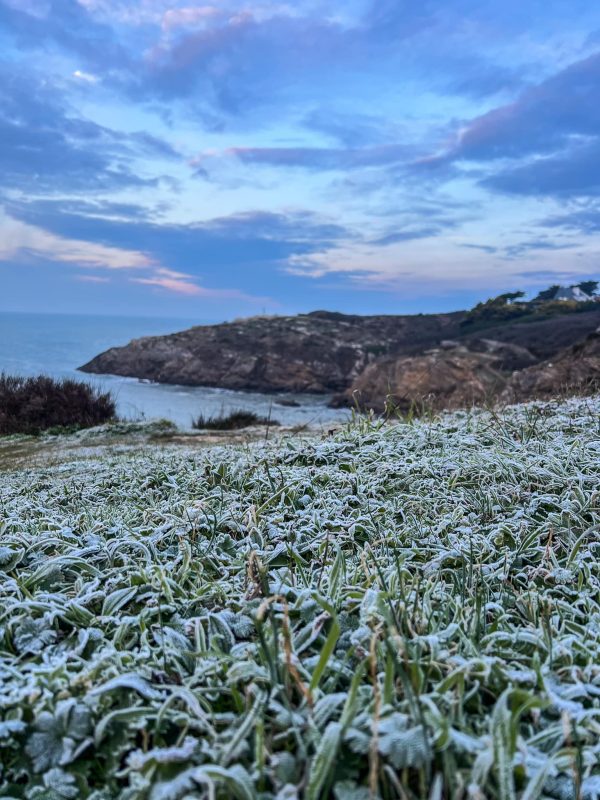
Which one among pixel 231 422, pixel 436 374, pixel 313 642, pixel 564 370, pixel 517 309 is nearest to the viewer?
pixel 313 642

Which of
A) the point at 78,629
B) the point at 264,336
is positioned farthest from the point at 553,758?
the point at 264,336

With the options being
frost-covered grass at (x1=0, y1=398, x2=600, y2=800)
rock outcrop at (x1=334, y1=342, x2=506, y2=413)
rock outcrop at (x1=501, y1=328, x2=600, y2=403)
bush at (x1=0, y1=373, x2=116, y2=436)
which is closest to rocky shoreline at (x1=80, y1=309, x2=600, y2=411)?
rock outcrop at (x1=334, y1=342, x2=506, y2=413)

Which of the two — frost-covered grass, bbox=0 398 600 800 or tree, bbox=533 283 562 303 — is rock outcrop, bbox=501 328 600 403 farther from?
tree, bbox=533 283 562 303

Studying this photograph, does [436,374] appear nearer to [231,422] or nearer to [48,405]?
[231,422]

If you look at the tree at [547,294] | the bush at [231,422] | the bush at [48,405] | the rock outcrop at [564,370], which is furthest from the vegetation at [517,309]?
the bush at [48,405]

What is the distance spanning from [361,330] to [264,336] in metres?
9.16

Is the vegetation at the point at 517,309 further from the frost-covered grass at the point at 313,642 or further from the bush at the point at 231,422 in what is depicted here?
the frost-covered grass at the point at 313,642

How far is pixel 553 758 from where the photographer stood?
3.44 ft

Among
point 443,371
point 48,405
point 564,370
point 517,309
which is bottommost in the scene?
point 48,405

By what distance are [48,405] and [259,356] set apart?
3348 cm

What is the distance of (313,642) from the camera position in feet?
5.02

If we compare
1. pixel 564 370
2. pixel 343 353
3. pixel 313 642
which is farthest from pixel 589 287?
pixel 313 642

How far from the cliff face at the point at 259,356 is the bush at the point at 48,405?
28.1 meters

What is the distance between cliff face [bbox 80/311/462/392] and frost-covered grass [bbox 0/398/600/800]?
120 feet
